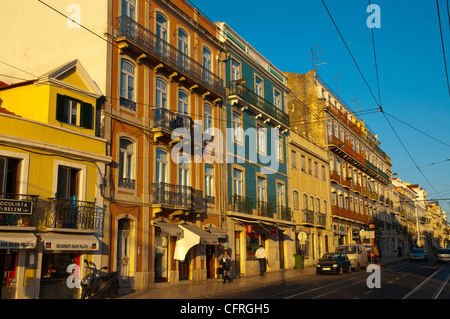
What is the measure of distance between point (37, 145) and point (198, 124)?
11187 mm

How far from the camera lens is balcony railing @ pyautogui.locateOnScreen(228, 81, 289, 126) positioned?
101 ft

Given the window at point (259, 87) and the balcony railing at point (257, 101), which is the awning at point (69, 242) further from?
the window at point (259, 87)

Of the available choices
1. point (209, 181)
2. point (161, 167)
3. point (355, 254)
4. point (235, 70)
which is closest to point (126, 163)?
point (161, 167)

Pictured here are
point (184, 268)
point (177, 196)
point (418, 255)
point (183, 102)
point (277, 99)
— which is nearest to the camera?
point (177, 196)

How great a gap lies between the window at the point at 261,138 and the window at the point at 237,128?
293 centimetres

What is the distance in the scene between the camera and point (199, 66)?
88.7ft

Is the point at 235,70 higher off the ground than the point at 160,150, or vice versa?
the point at 235,70

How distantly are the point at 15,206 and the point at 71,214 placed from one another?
248 cm

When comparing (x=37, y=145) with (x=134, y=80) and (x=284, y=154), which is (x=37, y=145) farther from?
(x=284, y=154)

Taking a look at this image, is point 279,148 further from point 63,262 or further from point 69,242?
point 69,242

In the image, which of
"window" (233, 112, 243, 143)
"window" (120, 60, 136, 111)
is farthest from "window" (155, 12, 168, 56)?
"window" (233, 112, 243, 143)

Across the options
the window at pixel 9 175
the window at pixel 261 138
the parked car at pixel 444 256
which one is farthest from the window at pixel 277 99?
the window at pixel 9 175

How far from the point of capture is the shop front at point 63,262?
16.4 meters

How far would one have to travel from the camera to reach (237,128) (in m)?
31.0
